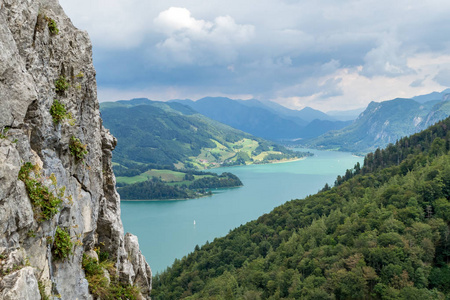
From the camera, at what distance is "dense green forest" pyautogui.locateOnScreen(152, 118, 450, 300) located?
27969 millimetres

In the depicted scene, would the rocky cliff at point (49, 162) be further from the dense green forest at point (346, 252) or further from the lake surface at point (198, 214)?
the lake surface at point (198, 214)

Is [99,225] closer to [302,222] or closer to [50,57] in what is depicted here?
[50,57]

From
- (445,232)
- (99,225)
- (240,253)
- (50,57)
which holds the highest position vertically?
(50,57)

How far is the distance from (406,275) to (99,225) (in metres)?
26.5

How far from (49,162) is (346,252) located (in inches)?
1290

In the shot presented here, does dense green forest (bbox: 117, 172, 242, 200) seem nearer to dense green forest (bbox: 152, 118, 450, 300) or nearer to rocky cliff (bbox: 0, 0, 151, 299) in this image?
dense green forest (bbox: 152, 118, 450, 300)

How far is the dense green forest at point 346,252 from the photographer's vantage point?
2797cm

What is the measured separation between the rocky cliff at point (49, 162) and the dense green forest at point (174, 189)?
138121mm

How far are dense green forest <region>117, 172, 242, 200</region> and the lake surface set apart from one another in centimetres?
757

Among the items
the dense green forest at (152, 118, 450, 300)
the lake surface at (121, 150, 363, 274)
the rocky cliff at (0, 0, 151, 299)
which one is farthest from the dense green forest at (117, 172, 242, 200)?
the rocky cliff at (0, 0, 151, 299)

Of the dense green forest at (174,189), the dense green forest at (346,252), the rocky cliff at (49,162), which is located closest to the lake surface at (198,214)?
the dense green forest at (174,189)

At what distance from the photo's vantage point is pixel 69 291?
24.0ft


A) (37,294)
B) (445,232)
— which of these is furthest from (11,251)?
(445,232)

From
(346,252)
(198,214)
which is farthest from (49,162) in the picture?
(198,214)
